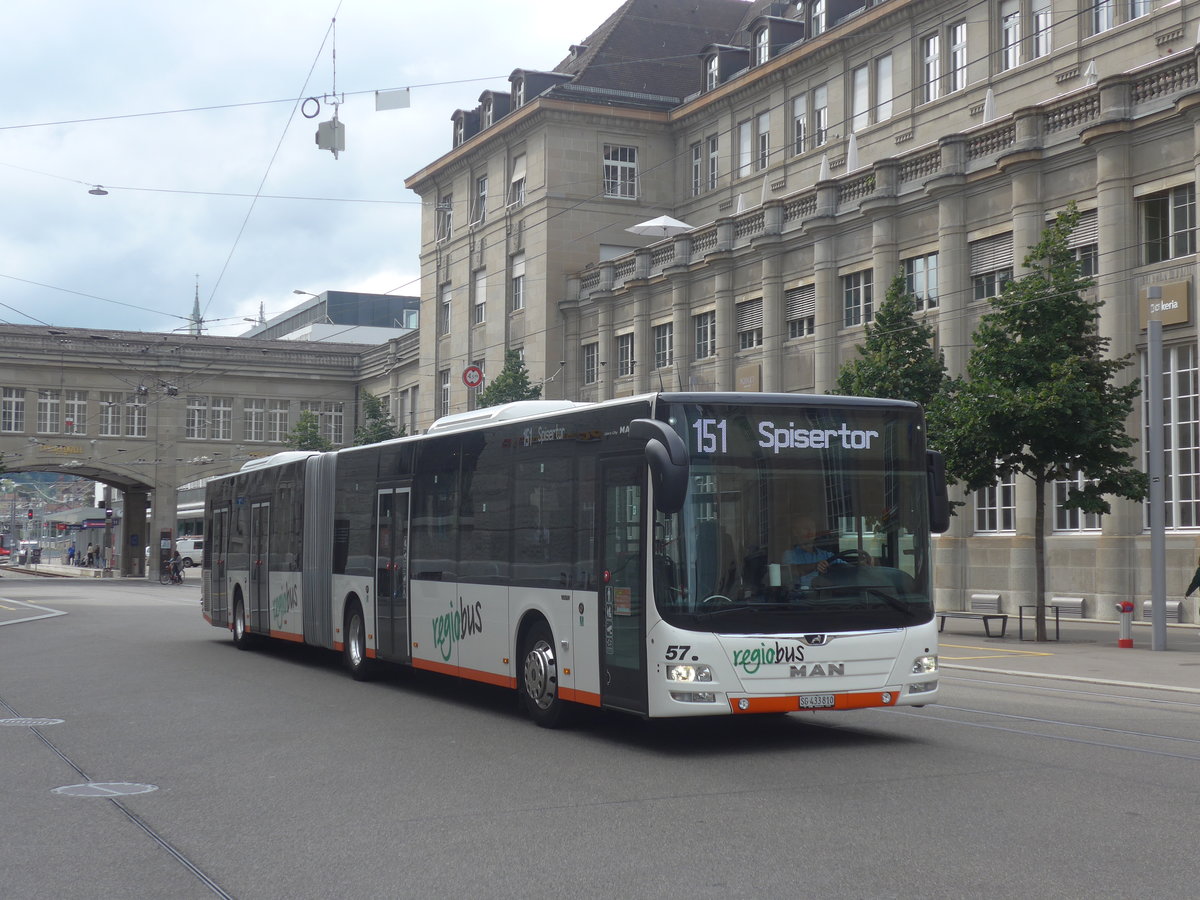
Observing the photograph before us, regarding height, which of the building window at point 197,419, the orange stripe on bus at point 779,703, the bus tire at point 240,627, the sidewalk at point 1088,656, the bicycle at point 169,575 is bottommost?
the bicycle at point 169,575

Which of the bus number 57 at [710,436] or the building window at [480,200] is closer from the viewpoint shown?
the bus number 57 at [710,436]

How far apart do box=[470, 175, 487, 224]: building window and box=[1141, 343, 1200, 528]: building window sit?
3440 centimetres

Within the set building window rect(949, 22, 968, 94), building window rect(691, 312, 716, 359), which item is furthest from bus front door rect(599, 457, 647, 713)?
building window rect(691, 312, 716, 359)

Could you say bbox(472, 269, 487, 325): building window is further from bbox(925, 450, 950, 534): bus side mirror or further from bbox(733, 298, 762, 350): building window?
bbox(925, 450, 950, 534): bus side mirror

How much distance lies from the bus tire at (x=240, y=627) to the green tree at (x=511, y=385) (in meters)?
23.6

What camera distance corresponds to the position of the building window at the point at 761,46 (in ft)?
159

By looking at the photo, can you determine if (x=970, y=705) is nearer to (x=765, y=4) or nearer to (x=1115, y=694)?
(x=1115, y=694)

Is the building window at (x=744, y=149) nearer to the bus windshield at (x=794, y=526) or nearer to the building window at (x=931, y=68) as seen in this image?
the building window at (x=931, y=68)

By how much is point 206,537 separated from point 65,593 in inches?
1168

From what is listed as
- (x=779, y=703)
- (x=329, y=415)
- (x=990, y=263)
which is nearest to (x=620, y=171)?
(x=990, y=263)

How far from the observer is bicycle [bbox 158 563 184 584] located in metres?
70.4

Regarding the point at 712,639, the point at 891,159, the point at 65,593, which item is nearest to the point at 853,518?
the point at 712,639

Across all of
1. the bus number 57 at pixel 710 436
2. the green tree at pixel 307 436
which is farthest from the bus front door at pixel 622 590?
the green tree at pixel 307 436

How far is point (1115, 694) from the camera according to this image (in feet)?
54.1
